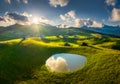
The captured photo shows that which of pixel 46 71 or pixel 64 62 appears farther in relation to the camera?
pixel 64 62

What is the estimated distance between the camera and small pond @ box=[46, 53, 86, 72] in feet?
205

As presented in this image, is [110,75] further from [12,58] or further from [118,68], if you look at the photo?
[12,58]

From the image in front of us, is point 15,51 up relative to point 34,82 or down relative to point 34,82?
up

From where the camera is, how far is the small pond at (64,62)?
62.5 metres

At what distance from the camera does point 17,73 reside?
61.4 metres

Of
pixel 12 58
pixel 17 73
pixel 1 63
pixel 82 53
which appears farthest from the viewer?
pixel 82 53

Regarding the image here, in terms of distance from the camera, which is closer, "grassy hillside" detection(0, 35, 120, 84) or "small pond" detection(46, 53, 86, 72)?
"grassy hillside" detection(0, 35, 120, 84)

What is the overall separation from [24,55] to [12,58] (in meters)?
6.19

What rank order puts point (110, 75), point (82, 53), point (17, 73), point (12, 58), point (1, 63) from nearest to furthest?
point (110, 75) → point (17, 73) → point (1, 63) → point (12, 58) → point (82, 53)

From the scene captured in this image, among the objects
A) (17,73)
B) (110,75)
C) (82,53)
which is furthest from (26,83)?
(82,53)

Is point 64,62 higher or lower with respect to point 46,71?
higher

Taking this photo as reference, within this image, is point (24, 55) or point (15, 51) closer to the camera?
point (24, 55)

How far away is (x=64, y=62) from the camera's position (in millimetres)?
69125

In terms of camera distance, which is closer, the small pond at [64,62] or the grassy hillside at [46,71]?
the grassy hillside at [46,71]
